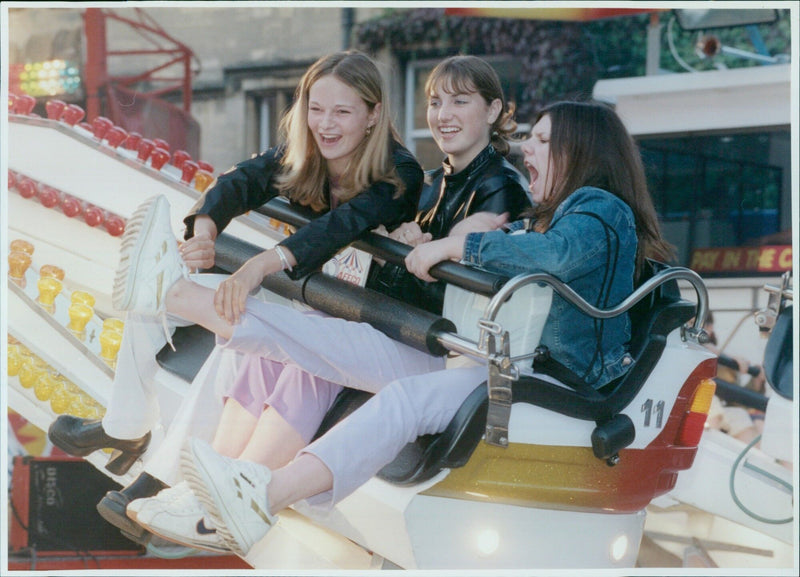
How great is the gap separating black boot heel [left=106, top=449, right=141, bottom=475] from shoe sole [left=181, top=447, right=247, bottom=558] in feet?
1.70

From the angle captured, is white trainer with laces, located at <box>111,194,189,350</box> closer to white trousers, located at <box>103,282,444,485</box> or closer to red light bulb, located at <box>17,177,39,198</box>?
white trousers, located at <box>103,282,444,485</box>

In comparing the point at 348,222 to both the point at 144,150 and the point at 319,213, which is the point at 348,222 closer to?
the point at 319,213

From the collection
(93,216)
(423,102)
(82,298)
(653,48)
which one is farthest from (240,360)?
(653,48)

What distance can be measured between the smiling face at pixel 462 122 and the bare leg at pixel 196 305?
0.56 meters

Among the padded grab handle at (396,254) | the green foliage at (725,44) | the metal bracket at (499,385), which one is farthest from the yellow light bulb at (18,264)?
the green foliage at (725,44)

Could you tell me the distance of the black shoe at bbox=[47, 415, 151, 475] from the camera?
180 cm

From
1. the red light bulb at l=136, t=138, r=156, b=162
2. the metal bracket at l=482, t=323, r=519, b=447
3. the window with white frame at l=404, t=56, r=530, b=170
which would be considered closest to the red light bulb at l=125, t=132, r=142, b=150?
the red light bulb at l=136, t=138, r=156, b=162

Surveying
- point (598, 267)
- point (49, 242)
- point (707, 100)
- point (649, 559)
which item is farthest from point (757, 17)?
point (49, 242)

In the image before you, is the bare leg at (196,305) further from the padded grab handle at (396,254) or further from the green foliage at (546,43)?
the green foliage at (546,43)

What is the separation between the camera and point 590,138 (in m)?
1.62

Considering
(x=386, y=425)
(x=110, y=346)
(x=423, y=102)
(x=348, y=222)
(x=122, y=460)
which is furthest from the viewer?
(x=423, y=102)

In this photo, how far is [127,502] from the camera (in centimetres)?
158

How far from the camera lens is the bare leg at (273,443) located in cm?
152

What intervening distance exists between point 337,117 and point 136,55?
3825 mm
